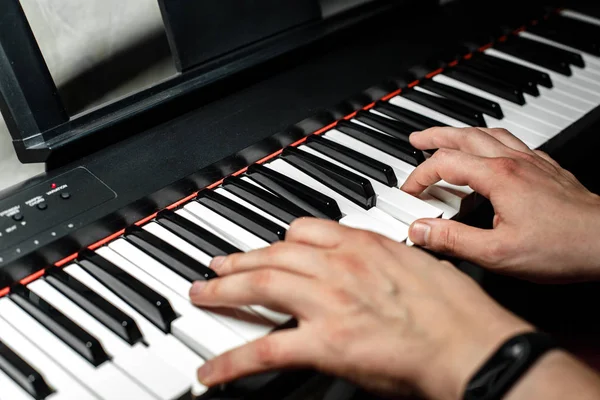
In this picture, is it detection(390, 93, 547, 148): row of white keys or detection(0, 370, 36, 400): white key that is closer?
detection(0, 370, 36, 400): white key

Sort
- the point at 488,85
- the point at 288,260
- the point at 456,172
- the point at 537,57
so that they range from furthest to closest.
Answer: the point at 537,57, the point at 488,85, the point at 456,172, the point at 288,260

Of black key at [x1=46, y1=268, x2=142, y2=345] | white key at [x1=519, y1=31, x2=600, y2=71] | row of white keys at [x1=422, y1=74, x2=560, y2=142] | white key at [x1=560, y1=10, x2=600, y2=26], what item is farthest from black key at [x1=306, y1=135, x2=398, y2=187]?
white key at [x1=560, y1=10, x2=600, y2=26]

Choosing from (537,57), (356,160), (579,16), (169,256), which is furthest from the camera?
(579,16)

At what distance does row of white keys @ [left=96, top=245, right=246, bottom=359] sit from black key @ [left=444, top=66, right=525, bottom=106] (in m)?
Result: 0.91

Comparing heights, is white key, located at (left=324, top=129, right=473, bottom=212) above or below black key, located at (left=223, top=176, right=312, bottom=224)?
below

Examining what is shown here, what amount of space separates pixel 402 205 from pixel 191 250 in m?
0.37

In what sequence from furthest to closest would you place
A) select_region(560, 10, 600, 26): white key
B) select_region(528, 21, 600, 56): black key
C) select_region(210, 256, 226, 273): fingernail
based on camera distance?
select_region(560, 10, 600, 26): white key < select_region(528, 21, 600, 56): black key < select_region(210, 256, 226, 273): fingernail

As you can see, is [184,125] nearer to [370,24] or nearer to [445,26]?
[370,24]

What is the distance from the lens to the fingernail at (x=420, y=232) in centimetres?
110

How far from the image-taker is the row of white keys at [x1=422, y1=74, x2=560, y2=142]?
4.65ft

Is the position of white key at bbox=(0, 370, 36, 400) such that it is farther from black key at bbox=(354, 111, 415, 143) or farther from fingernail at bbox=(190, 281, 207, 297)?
black key at bbox=(354, 111, 415, 143)

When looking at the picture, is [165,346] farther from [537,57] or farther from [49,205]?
[537,57]

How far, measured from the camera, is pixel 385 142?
136 centimetres

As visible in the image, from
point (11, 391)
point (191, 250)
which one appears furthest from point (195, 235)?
point (11, 391)
